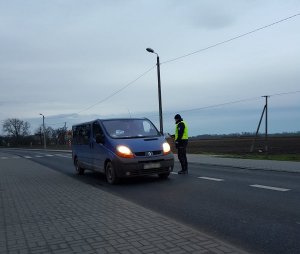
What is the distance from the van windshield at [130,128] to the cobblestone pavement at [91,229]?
314cm

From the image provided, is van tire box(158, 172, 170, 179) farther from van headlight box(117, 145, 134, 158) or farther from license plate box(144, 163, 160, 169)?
van headlight box(117, 145, 134, 158)

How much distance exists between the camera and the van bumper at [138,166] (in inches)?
452

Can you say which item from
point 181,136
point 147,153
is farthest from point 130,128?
point 181,136

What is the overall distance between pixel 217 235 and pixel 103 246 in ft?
5.19

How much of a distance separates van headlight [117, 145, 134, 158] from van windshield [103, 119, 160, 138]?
767 millimetres

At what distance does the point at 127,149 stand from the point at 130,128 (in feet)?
4.05

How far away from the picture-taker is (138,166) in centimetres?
1155

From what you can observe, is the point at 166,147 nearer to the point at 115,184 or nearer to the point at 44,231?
the point at 115,184

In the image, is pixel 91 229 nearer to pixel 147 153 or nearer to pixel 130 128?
pixel 147 153

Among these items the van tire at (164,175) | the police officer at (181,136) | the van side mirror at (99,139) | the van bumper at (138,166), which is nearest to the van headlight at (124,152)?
the van bumper at (138,166)

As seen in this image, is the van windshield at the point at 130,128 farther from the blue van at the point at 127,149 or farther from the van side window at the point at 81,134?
the van side window at the point at 81,134

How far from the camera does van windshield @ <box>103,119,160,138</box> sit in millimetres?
12438

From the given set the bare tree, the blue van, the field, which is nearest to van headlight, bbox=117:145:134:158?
the blue van

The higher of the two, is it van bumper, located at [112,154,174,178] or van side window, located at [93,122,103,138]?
van side window, located at [93,122,103,138]
